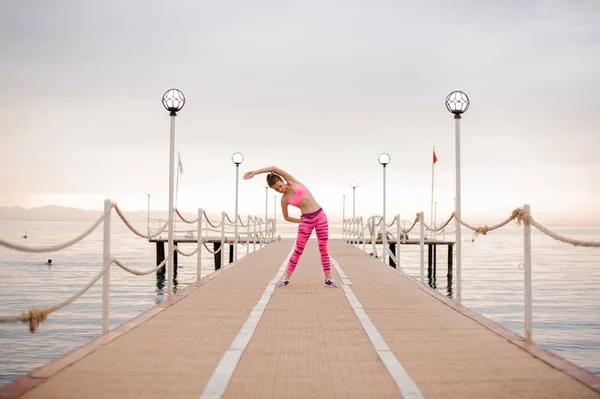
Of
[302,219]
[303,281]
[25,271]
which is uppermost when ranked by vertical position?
[302,219]

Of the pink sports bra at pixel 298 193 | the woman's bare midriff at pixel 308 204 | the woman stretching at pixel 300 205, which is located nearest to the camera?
the woman stretching at pixel 300 205

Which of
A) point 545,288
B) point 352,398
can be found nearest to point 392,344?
point 352,398

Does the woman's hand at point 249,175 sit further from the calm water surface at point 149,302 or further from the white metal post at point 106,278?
the calm water surface at point 149,302

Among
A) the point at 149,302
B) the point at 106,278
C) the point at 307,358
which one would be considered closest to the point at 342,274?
the point at 106,278

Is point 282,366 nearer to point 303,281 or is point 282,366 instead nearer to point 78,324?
point 303,281

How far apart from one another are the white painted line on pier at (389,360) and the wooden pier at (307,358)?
0.01 meters

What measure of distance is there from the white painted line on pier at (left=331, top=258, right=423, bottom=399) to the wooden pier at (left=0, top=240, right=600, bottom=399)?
0.04 ft

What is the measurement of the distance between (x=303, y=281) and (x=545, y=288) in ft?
63.5

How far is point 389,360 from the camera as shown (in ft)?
17.0

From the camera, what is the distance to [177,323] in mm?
6988

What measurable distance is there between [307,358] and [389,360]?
0.70 meters

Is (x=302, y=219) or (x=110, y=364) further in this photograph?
(x=302, y=219)

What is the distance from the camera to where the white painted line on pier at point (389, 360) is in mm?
4289

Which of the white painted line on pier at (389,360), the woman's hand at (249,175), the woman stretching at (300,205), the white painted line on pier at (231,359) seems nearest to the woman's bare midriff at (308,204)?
the woman stretching at (300,205)
